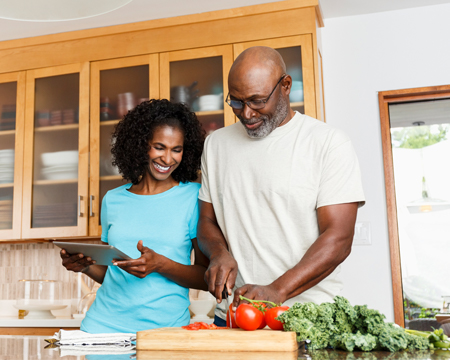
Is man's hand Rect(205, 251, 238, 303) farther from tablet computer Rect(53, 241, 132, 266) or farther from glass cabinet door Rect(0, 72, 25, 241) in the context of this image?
glass cabinet door Rect(0, 72, 25, 241)

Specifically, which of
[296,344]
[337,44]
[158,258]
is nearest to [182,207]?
[158,258]

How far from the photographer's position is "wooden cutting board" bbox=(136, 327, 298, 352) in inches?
35.6

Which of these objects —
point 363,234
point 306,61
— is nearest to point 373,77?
point 306,61

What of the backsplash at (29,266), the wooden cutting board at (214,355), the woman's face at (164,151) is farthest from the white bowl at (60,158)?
the wooden cutting board at (214,355)

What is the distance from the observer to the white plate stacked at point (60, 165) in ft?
9.39

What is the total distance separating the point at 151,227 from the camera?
59.4 inches

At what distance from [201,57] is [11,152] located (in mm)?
1297

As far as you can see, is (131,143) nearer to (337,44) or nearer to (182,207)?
(182,207)

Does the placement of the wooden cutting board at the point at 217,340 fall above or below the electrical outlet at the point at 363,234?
below

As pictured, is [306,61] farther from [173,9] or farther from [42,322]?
[42,322]

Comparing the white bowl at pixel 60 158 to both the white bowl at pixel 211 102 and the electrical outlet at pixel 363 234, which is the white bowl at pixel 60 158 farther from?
the electrical outlet at pixel 363 234

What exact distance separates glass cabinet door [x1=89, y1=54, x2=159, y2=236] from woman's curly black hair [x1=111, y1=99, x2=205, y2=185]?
3.57 ft

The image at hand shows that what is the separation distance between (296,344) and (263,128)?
0.71m

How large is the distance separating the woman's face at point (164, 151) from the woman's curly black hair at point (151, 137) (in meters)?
0.02
